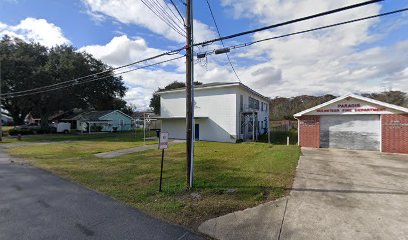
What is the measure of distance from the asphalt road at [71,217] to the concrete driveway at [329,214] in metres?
1.14

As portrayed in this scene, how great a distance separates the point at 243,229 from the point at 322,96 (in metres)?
63.0

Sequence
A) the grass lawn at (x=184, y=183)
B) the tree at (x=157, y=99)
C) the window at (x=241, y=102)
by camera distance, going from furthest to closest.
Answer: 1. the tree at (x=157, y=99)
2. the window at (x=241, y=102)
3. the grass lawn at (x=184, y=183)

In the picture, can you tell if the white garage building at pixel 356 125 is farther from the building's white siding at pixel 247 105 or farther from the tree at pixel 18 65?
the tree at pixel 18 65

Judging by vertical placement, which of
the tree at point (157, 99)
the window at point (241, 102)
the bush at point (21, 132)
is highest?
the tree at point (157, 99)

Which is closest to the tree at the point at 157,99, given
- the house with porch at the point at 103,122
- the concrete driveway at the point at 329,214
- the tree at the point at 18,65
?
the house with porch at the point at 103,122

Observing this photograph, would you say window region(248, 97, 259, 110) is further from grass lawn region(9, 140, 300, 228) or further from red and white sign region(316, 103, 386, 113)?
grass lawn region(9, 140, 300, 228)

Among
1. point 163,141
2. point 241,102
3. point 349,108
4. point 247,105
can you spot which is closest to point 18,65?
point 241,102

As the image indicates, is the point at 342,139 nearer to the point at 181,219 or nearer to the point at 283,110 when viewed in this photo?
the point at 181,219

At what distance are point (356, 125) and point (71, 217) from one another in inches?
732

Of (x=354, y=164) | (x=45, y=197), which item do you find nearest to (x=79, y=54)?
(x=45, y=197)

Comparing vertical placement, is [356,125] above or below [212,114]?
below

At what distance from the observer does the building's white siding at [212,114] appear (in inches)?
950

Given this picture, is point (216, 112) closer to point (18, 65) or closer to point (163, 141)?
point (163, 141)

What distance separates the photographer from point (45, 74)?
34.6 meters
